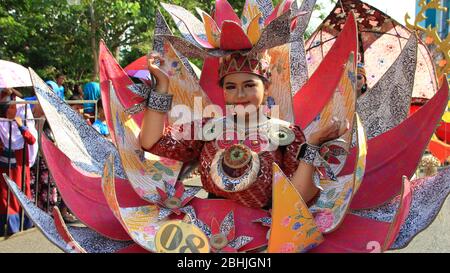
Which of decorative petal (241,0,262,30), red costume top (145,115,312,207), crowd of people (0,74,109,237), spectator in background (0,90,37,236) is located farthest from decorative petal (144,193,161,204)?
spectator in background (0,90,37,236)

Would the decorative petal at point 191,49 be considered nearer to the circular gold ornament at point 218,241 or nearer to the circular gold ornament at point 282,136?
the circular gold ornament at point 282,136

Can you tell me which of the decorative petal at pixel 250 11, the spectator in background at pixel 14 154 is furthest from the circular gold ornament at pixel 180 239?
the spectator in background at pixel 14 154

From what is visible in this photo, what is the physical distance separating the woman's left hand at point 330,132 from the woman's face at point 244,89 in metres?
0.38

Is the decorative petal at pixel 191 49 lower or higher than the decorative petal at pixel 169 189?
higher

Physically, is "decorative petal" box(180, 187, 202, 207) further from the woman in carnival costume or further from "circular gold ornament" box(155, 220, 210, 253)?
"circular gold ornament" box(155, 220, 210, 253)

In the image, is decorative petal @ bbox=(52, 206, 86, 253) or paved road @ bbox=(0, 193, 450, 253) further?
paved road @ bbox=(0, 193, 450, 253)

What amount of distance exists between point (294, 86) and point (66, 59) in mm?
10503

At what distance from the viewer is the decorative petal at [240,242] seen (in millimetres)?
2096

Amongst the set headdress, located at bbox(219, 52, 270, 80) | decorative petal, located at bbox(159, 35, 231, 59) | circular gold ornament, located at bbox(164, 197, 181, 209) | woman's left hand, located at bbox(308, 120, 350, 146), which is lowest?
circular gold ornament, located at bbox(164, 197, 181, 209)

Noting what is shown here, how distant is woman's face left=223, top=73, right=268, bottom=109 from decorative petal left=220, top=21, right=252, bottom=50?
123mm

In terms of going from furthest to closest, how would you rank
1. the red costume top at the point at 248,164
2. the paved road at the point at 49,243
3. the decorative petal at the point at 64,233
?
the paved road at the point at 49,243
the red costume top at the point at 248,164
the decorative petal at the point at 64,233

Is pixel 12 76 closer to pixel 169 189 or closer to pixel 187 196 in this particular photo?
pixel 169 189

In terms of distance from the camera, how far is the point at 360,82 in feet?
9.80

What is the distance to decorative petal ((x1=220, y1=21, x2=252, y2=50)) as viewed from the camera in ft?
7.09
